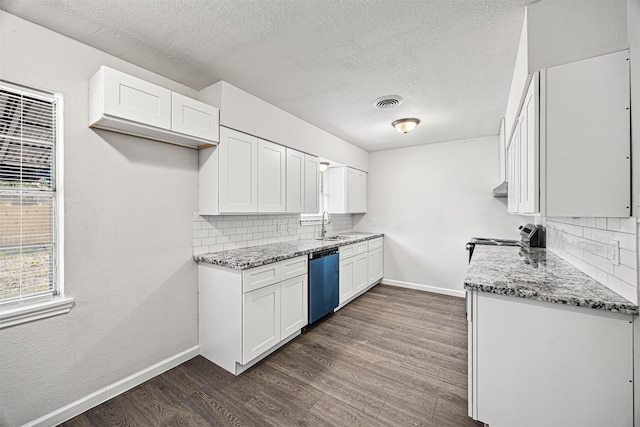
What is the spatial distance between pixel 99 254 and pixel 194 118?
1262 mm

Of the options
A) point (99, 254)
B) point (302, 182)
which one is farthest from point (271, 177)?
point (99, 254)

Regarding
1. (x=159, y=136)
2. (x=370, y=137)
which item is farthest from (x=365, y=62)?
(x=370, y=137)

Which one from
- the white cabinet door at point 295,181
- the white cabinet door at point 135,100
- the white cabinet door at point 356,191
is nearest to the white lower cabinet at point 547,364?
the white cabinet door at point 295,181

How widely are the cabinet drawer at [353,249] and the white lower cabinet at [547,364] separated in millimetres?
2062

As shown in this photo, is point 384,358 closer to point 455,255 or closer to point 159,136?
point 455,255

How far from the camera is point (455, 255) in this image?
4.23 metres

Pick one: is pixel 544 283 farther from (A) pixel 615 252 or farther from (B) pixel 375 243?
(B) pixel 375 243

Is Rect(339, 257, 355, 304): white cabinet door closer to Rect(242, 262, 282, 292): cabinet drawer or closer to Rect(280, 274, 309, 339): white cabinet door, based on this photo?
Rect(280, 274, 309, 339): white cabinet door

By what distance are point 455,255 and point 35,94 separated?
196 inches

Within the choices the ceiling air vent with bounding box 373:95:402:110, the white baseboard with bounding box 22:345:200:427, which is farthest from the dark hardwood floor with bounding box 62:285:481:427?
the ceiling air vent with bounding box 373:95:402:110

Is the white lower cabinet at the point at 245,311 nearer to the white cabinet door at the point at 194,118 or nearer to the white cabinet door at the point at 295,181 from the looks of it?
the white cabinet door at the point at 295,181

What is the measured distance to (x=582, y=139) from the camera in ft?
4.20

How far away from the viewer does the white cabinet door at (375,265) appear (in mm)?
4332

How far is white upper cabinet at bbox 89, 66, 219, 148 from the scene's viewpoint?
5.72 ft
